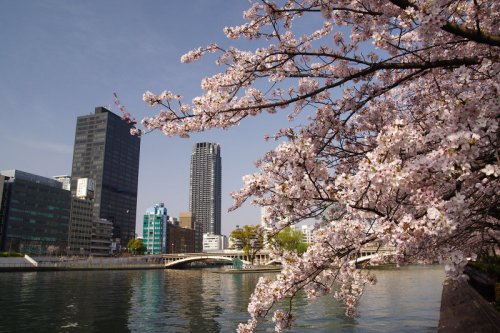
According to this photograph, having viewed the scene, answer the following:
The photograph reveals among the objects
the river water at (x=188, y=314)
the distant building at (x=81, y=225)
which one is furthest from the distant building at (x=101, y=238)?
the river water at (x=188, y=314)

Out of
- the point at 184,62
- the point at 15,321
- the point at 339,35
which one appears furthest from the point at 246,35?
the point at 15,321

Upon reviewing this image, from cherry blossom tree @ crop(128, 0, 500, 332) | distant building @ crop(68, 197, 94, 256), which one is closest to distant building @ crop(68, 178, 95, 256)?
distant building @ crop(68, 197, 94, 256)

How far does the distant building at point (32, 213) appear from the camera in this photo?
129000 mm

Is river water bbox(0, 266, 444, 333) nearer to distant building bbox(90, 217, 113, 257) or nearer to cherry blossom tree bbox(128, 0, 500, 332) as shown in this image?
cherry blossom tree bbox(128, 0, 500, 332)

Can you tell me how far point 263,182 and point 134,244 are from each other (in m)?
172

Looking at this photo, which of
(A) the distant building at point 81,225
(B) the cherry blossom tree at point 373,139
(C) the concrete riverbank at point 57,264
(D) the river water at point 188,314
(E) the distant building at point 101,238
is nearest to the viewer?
(B) the cherry blossom tree at point 373,139

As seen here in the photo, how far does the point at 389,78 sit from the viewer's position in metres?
8.80

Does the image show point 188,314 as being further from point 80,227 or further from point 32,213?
point 80,227

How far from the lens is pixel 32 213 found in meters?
136

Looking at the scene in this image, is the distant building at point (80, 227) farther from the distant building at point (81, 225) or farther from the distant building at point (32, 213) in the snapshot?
the distant building at point (32, 213)

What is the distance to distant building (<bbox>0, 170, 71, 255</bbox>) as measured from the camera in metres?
129

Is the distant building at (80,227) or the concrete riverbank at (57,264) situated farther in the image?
the distant building at (80,227)

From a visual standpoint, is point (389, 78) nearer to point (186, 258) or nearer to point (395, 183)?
point (395, 183)

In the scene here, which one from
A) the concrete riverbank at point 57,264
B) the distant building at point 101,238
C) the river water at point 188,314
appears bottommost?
the river water at point 188,314
